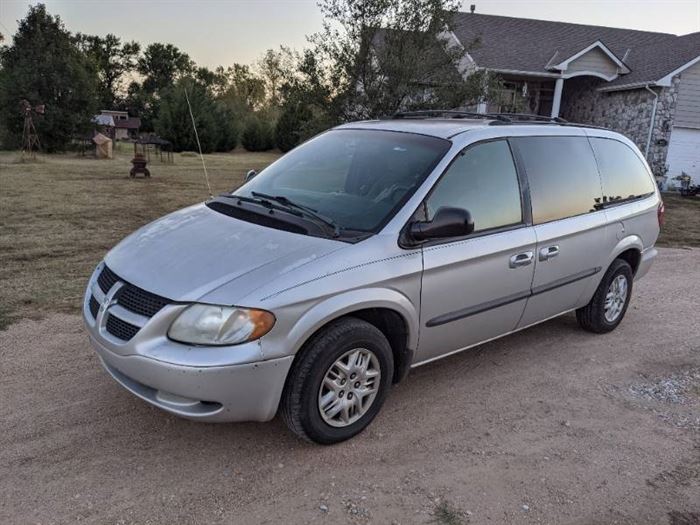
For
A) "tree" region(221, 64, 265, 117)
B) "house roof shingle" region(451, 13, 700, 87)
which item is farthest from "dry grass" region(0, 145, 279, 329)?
"tree" region(221, 64, 265, 117)

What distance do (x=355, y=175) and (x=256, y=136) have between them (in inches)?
1386

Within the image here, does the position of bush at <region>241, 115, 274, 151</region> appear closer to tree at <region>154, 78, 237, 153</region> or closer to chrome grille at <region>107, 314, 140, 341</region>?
tree at <region>154, 78, 237, 153</region>

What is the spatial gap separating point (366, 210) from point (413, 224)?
33 cm

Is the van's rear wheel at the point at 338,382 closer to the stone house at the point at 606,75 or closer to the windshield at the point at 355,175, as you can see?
the windshield at the point at 355,175

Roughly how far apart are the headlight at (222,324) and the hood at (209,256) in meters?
0.07

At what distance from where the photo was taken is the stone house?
19344mm

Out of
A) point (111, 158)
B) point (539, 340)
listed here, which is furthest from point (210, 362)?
point (111, 158)

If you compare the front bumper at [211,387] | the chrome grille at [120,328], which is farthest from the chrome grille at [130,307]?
the front bumper at [211,387]

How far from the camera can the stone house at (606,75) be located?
1934 centimetres

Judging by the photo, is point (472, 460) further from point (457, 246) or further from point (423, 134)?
point (423, 134)

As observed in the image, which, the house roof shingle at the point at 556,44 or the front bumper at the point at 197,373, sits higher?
the house roof shingle at the point at 556,44

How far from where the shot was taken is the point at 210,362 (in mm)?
2795

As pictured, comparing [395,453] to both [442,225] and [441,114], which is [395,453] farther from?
[441,114]

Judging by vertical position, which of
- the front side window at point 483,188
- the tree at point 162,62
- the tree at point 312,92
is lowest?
the front side window at point 483,188
